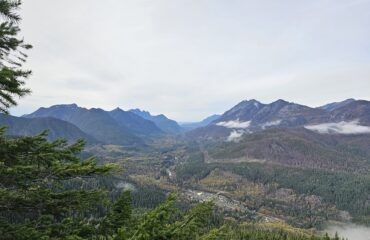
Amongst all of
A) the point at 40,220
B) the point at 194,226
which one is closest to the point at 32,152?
the point at 40,220

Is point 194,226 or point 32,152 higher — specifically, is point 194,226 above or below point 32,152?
below

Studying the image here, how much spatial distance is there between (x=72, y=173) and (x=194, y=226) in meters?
4.52

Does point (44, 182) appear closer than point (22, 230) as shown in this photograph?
No

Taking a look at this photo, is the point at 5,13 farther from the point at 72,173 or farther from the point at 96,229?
the point at 96,229

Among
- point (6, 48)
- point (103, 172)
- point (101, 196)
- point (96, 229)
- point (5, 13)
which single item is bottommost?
point (96, 229)

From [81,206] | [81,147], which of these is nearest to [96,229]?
[81,206]

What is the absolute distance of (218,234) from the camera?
36.2ft

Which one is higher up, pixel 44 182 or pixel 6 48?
pixel 6 48

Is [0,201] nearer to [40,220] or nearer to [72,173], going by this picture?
[40,220]

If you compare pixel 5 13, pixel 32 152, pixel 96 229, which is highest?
pixel 5 13

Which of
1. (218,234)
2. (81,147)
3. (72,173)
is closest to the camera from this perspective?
(218,234)

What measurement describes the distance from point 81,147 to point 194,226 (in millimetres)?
5547

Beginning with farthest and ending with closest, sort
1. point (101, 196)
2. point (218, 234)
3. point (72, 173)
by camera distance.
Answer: point (101, 196), point (72, 173), point (218, 234)

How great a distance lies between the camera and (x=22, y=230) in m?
11.4
